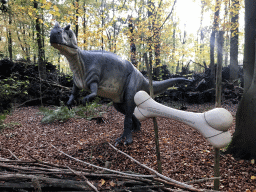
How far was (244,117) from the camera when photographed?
2.55 meters

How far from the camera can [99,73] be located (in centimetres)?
280

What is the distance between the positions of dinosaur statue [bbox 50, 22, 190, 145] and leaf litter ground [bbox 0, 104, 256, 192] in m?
0.46

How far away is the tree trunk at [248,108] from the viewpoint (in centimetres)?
243

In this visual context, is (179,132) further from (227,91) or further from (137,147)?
(227,91)

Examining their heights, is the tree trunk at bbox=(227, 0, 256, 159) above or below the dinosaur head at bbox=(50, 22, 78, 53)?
below

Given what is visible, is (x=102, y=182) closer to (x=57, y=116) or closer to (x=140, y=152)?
(x=140, y=152)

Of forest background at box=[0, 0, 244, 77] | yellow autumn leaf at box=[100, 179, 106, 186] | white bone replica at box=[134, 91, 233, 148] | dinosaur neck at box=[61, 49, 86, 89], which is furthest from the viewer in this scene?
forest background at box=[0, 0, 244, 77]

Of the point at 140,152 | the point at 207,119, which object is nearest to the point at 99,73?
the point at 140,152

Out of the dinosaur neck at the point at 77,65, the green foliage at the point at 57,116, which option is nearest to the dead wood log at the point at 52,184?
the dinosaur neck at the point at 77,65

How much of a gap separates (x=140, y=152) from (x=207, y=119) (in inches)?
70.2

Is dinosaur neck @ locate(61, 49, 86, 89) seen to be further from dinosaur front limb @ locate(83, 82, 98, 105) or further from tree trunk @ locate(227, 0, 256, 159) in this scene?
tree trunk @ locate(227, 0, 256, 159)

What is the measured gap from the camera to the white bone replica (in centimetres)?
148

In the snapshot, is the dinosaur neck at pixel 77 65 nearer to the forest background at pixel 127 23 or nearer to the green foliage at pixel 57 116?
the forest background at pixel 127 23

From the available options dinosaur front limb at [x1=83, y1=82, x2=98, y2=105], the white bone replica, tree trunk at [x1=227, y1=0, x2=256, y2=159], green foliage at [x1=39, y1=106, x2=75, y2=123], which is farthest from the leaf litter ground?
dinosaur front limb at [x1=83, y1=82, x2=98, y2=105]
